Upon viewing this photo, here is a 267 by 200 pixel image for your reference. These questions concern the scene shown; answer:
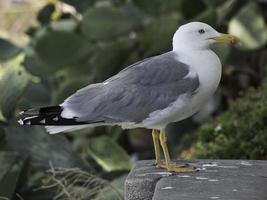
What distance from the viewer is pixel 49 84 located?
6.04 m

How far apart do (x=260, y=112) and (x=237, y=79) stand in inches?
79.7

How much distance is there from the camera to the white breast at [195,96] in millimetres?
3074

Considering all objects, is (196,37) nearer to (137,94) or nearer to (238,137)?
(137,94)

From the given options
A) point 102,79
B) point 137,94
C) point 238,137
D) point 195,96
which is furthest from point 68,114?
point 102,79

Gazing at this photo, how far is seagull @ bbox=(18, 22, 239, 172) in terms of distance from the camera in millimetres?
3088

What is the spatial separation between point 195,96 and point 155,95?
0.17 meters

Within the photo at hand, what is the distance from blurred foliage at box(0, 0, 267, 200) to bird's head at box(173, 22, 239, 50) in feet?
2.73

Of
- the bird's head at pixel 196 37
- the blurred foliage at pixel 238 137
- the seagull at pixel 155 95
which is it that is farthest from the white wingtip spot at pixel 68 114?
the blurred foliage at pixel 238 137

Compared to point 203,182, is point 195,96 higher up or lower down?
higher up

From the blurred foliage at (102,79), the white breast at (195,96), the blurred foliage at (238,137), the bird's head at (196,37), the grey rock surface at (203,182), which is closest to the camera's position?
the grey rock surface at (203,182)

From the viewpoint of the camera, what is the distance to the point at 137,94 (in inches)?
125

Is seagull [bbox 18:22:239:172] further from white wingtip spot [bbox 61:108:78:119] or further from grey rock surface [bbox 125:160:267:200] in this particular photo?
grey rock surface [bbox 125:160:267:200]

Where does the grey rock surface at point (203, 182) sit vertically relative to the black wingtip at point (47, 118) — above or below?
below

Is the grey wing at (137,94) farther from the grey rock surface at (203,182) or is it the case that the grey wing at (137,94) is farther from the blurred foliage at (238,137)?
the blurred foliage at (238,137)
